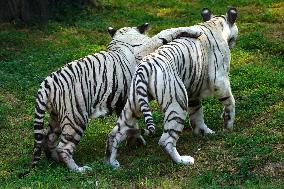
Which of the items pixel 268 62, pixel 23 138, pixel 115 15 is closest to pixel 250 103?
pixel 268 62

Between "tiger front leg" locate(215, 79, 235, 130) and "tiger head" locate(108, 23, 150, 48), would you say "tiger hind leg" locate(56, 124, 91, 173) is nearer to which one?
"tiger head" locate(108, 23, 150, 48)

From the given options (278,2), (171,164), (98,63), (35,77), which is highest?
(98,63)

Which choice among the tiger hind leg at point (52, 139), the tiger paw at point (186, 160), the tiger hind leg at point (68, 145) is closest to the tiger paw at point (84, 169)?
the tiger hind leg at point (68, 145)

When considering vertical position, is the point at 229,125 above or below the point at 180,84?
below

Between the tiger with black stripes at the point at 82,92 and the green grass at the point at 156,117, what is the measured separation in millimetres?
299

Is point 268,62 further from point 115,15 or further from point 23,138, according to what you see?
point 115,15

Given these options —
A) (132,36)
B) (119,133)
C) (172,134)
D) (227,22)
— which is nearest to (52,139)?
(119,133)

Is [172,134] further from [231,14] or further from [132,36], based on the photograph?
[231,14]

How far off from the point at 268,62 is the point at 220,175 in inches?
221

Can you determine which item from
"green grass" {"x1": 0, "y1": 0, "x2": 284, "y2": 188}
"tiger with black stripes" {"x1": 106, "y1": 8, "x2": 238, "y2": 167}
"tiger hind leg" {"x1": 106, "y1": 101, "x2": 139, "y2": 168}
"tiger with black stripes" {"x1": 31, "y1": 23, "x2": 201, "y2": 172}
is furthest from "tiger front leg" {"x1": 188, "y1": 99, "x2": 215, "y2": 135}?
"tiger hind leg" {"x1": 106, "y1": 101, "x2": 139, "y2": 168}

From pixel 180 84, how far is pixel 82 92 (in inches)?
48.4

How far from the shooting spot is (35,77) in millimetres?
12086

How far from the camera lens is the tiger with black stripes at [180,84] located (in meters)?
7.56

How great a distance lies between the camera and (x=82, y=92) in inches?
315
